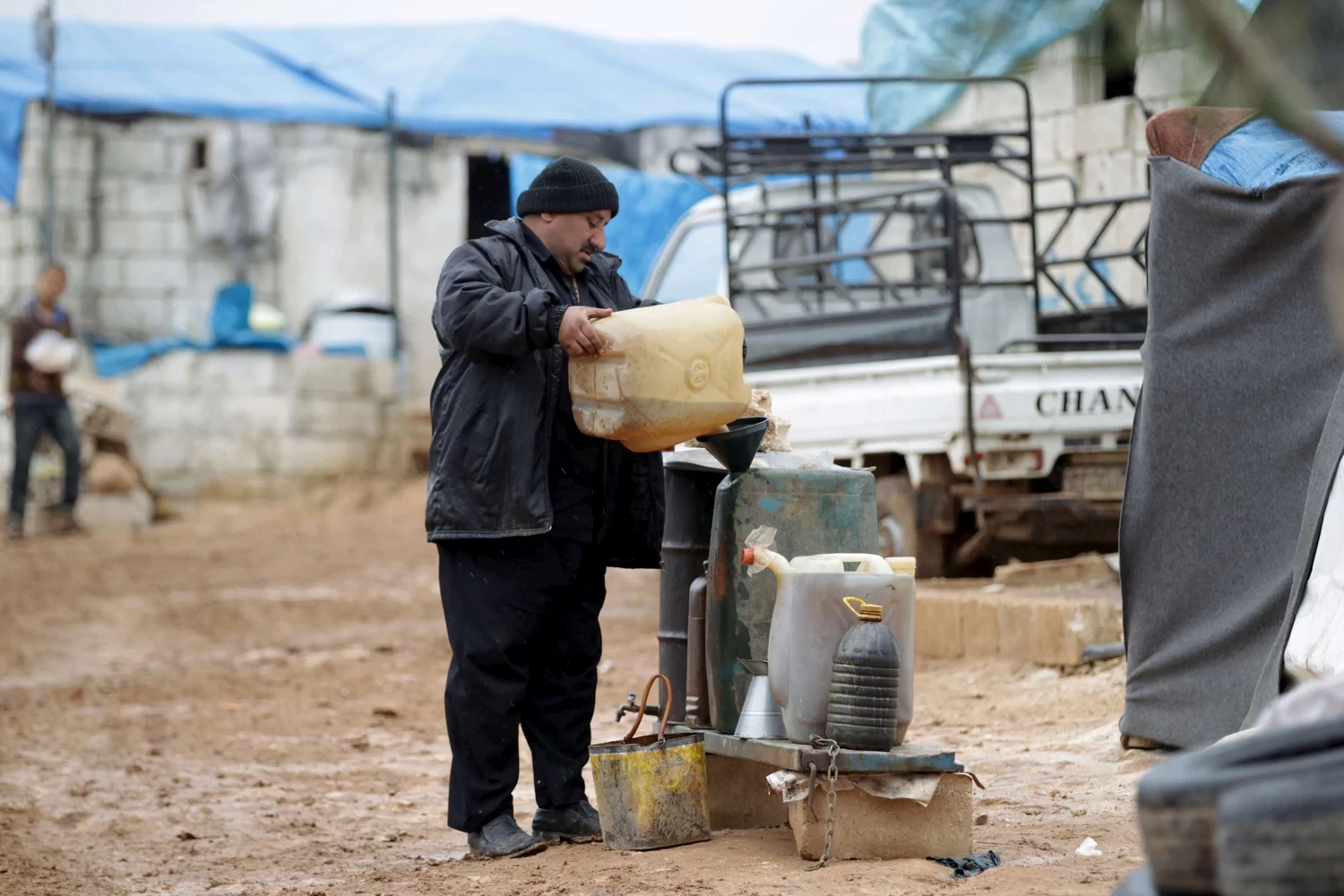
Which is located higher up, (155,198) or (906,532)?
(155,198)

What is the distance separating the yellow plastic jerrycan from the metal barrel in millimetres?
446

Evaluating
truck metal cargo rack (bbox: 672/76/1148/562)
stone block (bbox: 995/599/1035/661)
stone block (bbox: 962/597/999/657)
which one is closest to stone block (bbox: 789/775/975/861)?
stone block (bbox: 995/599/1035/661)

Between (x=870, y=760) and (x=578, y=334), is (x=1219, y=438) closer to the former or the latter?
(x=870, y=760)

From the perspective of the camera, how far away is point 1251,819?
1.91 meters

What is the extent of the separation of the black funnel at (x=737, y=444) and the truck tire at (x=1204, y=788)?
89.4 inches

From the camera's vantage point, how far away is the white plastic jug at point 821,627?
3947 millimetres

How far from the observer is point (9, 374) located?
49.2ft

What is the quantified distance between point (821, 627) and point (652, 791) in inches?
26.0

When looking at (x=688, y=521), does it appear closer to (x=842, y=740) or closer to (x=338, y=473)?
(x=842, y=740)

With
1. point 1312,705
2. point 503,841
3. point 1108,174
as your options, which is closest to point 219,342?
point 1108,174

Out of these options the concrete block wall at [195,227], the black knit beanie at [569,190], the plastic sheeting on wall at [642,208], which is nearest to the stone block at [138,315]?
the concrete block wall at [195,227]

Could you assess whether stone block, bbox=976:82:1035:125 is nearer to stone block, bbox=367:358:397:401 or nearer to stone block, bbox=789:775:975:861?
stone block, bbox=367:358:397:401

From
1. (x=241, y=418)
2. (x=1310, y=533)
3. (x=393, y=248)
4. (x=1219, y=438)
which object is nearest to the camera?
(x=1310, y=533)

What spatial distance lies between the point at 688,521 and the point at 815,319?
4.77 m
